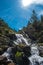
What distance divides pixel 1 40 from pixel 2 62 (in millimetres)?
17893

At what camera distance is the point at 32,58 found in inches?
2025

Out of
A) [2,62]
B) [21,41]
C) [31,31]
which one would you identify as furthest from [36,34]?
[2,62]

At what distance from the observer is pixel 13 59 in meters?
48.8

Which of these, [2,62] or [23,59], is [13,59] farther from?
[2,62]

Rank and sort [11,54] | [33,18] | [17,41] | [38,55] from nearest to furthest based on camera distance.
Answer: [11,54] < [38,55] < [17,41] < [33,18]

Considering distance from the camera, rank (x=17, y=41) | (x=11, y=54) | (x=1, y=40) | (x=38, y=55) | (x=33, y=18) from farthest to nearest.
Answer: (x=33, y=18)
(x=17, y=41)
(x=1, y=40)
(x=38, y=55)
(x=11, y=54)

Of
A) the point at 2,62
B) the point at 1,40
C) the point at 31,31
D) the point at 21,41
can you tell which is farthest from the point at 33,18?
the point at 2,62

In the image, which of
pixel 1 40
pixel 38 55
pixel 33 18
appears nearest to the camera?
pixel 38 55

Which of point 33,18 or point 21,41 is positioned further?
point 33,18

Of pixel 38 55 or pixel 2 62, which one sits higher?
pixel 38 55

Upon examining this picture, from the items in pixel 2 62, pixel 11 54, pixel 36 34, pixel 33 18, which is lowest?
pixel 2 62

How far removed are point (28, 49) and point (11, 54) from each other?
5563mm

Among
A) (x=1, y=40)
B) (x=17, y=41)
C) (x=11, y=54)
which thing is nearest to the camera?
(x=11, y=54)

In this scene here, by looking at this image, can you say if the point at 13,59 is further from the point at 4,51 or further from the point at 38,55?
the point at 38,55
